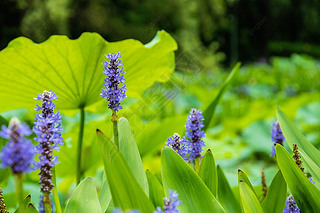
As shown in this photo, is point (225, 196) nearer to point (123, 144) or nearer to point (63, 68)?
point (123, 144)

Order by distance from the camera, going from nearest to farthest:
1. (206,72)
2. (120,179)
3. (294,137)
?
(120,179)
(294,137)
(206,72)

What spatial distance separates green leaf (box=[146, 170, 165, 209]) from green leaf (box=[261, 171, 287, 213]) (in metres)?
0.18

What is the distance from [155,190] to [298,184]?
0.23 meters

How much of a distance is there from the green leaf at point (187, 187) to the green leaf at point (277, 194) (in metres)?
0.14

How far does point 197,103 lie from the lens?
359cm

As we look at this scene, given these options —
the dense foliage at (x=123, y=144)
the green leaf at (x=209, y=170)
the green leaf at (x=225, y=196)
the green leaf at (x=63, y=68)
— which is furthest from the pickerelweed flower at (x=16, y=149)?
the green leaf at (x=63, y=68)

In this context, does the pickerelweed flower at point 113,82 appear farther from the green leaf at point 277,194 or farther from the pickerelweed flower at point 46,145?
the green leaf at point 277,194

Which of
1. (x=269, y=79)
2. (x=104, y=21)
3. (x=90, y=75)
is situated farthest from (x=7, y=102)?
(x=104, y=21)

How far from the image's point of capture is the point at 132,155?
0.58m

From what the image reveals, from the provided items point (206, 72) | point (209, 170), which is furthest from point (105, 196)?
point (206, 72)

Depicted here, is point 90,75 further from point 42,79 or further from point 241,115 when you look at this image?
point 241,115

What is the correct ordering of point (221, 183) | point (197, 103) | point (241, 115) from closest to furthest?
point (221, 183) < point (241, 115) < point (197, 103)

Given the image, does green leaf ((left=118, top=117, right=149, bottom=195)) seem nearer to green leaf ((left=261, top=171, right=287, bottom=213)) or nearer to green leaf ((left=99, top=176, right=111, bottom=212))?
green leaf ((left=99, top=176, right=111, bottom=212))

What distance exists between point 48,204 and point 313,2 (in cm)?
1982
